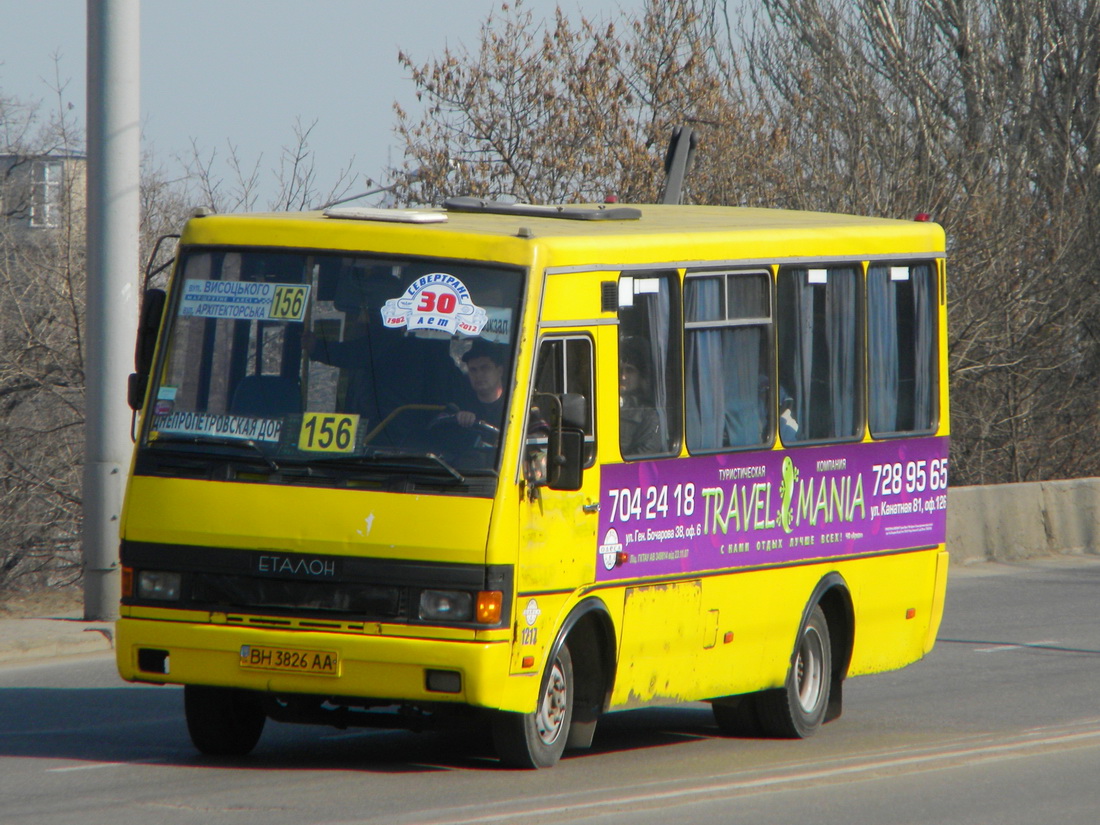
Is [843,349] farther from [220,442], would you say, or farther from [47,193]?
[47,193]

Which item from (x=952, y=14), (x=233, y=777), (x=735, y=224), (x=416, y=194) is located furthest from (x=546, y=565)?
(x=952, y=14)

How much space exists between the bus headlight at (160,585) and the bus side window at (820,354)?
344cm

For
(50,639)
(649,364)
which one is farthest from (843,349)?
(50,639)

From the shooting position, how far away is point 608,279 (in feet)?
28.6

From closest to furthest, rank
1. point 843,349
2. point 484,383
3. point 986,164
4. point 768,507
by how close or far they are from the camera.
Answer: point 484,383, point 768,507, point 843,349, point 986,164

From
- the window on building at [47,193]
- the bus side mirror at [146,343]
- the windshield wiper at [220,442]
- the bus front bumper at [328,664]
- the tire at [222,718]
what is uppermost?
the window on building at [47,193]

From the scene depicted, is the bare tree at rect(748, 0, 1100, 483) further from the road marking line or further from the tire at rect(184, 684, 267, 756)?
the tire at rect(184, 684, 267, 756)

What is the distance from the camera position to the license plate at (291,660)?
7.94m

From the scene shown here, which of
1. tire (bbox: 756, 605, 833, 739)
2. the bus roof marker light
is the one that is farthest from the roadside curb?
tire (bbox: 756, 605, 833, 739)

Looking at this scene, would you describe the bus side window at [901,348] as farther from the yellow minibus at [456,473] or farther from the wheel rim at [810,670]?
the wheel rim at [810,670]

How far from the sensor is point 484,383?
8125 mm

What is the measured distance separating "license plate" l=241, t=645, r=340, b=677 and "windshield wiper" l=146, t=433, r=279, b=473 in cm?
78

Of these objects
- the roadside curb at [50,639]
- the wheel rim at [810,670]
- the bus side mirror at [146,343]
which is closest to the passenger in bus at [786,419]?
the wheel rim at [810,670]

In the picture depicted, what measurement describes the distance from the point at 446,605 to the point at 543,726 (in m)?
0.90
